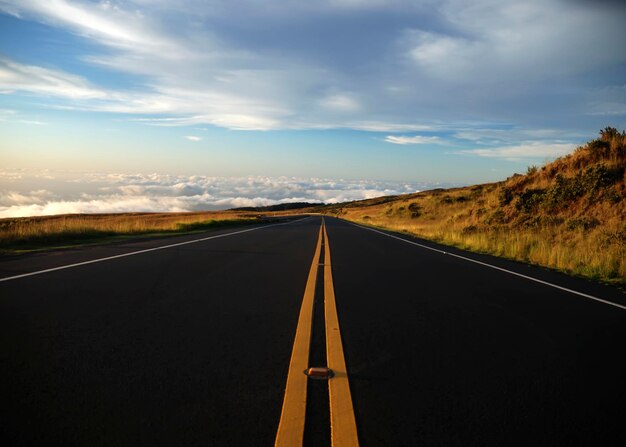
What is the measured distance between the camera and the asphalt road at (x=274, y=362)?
259 centimetres

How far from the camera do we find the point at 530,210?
22.0m

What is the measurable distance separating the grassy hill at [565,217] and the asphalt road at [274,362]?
4.81m

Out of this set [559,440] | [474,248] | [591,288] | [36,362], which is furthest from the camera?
[474,248]

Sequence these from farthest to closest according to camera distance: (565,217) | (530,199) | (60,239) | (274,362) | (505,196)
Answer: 1. (505,196)
2. (530,199)
3. (565,217)
4. (60,239)
5. (274,362)

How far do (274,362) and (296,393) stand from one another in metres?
0.66

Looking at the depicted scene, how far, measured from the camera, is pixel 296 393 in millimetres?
3014

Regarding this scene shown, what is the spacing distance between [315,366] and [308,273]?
5088 millimetres

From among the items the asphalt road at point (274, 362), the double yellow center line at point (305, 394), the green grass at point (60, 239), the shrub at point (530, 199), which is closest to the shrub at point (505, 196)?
the shrub at point (530, 199)

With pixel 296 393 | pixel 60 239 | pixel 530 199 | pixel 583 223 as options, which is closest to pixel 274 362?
pixel 296 393

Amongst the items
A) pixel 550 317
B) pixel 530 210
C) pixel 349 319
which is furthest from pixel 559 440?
pixel 530 210

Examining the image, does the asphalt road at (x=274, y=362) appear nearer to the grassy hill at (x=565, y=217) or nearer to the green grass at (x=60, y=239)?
the grassy hill at (x=565, y=217)

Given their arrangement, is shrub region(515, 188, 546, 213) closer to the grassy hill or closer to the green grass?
the grassy hill

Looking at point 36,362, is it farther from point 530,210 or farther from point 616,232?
point 530,210

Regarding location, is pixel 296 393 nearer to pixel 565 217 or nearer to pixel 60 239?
pixel 60 239
